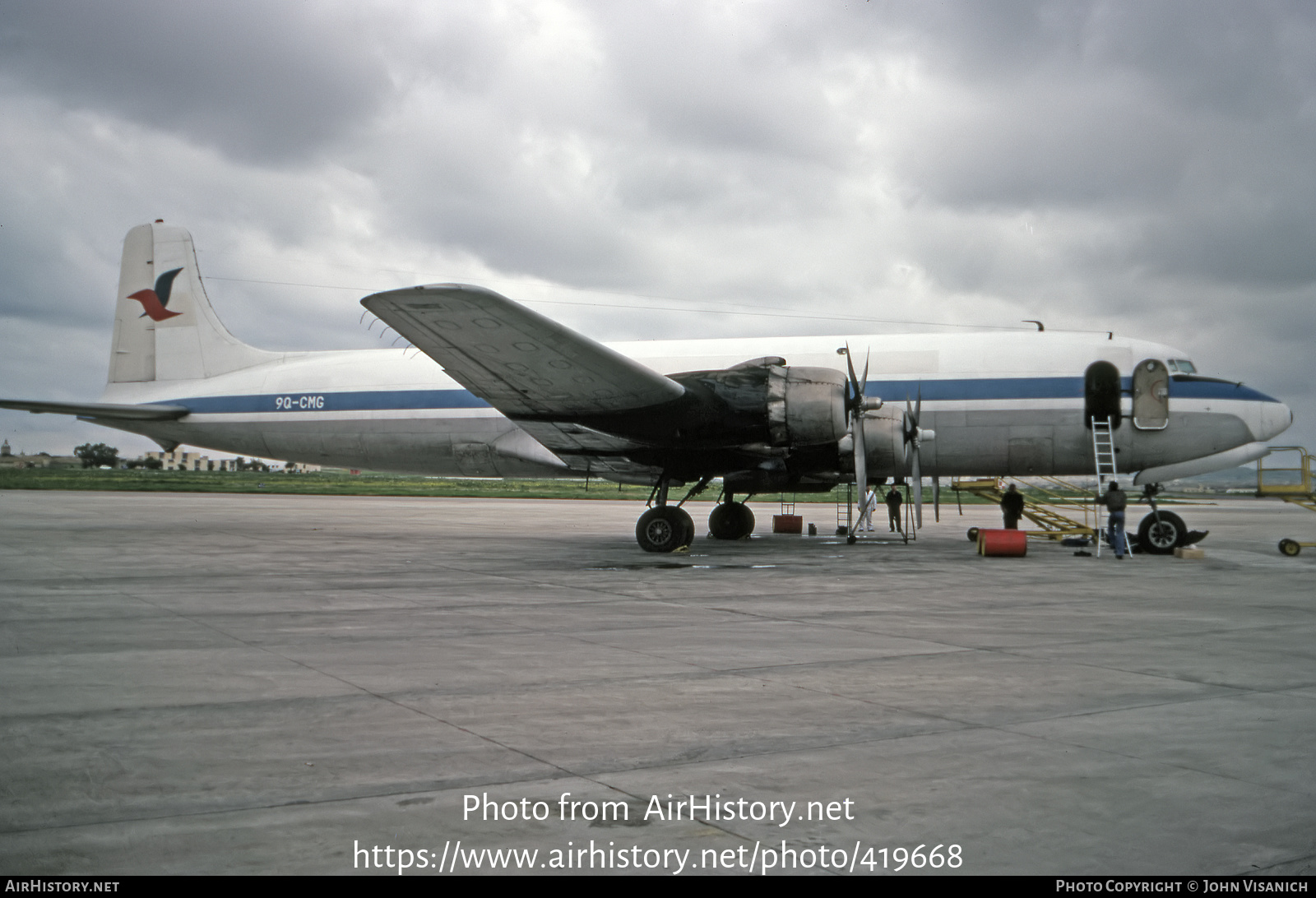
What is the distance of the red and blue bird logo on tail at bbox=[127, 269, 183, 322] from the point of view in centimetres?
2256

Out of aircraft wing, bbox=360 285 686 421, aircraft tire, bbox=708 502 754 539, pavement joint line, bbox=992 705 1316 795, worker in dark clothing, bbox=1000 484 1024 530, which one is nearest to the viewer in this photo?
pavement joint line, bbox=992 705 1316 795

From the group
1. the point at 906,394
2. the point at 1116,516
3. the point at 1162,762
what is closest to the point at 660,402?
the point at 906,394

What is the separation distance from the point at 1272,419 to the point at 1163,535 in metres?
3.11

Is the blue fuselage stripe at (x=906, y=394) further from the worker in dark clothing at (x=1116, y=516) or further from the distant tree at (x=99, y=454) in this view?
the distant tree at (x=99, y=454)

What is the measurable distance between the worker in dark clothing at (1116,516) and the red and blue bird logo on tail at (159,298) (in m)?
20.7

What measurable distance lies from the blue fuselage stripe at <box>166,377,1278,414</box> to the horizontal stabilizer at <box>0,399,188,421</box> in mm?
1864

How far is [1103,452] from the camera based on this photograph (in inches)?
688

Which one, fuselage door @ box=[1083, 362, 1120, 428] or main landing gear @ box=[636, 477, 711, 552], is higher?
fuselage door @ box=[1083, 362, 1120, 428]

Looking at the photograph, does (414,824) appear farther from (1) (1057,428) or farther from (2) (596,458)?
(1) (1057,428)

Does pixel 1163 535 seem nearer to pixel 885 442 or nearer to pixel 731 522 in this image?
pixel 885 442

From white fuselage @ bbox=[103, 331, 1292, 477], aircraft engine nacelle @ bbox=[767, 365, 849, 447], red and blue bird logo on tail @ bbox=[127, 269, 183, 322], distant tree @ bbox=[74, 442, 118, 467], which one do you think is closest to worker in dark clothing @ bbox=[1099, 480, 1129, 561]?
white fuselage @ bbox=[103, 331, 1292, 477]

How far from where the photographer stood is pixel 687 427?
1509cm

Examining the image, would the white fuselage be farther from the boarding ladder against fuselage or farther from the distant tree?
the distant tree

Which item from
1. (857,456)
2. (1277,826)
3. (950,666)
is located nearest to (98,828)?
(1277,826)
